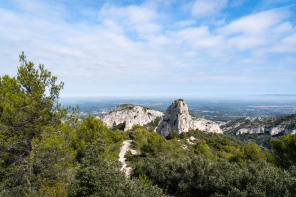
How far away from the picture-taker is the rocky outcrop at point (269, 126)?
129 m

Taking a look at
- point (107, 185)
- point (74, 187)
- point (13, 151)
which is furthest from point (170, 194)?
point (13, 151)

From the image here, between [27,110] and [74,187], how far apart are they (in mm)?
7348

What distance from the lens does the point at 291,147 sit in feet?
71.8

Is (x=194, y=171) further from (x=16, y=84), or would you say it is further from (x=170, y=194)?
(x=16, y=84)

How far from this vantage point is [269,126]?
469ft

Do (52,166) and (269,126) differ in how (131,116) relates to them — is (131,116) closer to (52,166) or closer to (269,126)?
(52,166)

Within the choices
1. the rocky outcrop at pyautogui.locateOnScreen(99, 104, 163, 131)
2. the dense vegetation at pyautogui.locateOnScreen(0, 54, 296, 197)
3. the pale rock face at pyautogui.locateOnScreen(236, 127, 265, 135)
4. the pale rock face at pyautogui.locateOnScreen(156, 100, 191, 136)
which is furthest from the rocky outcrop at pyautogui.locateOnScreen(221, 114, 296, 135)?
the dense vegetation at pyautogui.locateOnScreen(0, 54, 296, 197)

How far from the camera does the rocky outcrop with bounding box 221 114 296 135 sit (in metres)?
129

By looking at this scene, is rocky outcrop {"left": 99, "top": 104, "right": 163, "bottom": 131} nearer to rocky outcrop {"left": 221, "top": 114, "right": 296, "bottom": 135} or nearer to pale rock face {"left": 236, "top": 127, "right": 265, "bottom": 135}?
pale rock face {"left": 236, "top": 127, "right": 265, "bottom": 135}

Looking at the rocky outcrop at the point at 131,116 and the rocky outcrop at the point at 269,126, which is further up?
the rocky outcrop at the point at 131,116

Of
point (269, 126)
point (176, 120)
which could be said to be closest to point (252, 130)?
point (269, 126)

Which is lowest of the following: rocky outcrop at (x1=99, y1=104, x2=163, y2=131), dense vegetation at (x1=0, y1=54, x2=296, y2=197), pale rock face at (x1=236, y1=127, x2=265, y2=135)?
pale rock face at (x1=236, y1=127, x2=265, y2=135)

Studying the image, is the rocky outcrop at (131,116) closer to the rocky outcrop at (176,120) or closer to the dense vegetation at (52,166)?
the rocky outcrop at (176,120)

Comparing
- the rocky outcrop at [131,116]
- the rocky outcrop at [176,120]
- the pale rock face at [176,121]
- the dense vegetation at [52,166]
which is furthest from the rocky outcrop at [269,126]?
the dense vegetation at [52,166]
